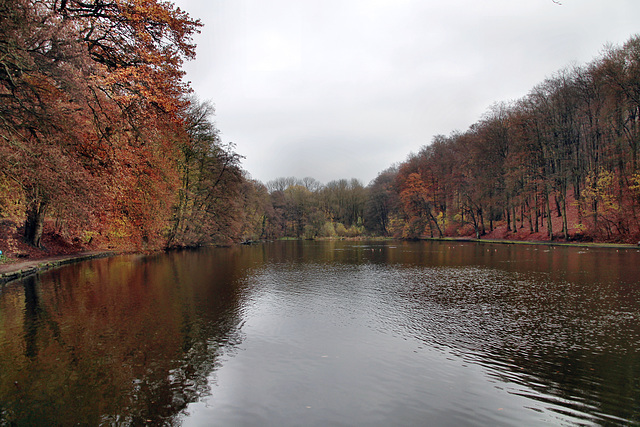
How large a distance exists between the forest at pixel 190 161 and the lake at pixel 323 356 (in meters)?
3.84

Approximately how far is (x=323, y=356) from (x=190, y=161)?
104ft

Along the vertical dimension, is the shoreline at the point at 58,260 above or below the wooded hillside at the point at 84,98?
below

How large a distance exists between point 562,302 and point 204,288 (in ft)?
36.3

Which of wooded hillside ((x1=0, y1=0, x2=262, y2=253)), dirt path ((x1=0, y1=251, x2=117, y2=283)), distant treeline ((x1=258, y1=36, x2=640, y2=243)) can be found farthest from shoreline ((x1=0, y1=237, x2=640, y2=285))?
wooded hillside ((x1=0, y1=0, x2=262, y2=253))

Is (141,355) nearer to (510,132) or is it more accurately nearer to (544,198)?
(544,198)

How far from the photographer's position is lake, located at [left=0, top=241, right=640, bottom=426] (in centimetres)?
423

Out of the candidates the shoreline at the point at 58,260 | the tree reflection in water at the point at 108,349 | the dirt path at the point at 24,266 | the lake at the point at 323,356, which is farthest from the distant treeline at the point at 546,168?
the dirt path at the point at 24,266

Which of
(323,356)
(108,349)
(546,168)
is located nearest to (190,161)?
(108,349)

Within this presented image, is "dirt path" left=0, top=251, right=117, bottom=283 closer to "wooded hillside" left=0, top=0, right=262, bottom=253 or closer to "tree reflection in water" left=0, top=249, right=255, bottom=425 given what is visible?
"tree reflection in water" left=0, top=249, right=255, bottom=425

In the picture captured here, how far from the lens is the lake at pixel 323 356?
166 inches

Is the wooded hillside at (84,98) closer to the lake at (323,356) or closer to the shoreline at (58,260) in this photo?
the shoreline at (58,260)

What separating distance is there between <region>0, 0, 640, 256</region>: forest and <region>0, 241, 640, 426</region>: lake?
3838mm

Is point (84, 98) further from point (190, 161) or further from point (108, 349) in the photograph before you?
point (190, 161)

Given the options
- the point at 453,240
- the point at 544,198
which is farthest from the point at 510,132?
the point at 453,240
